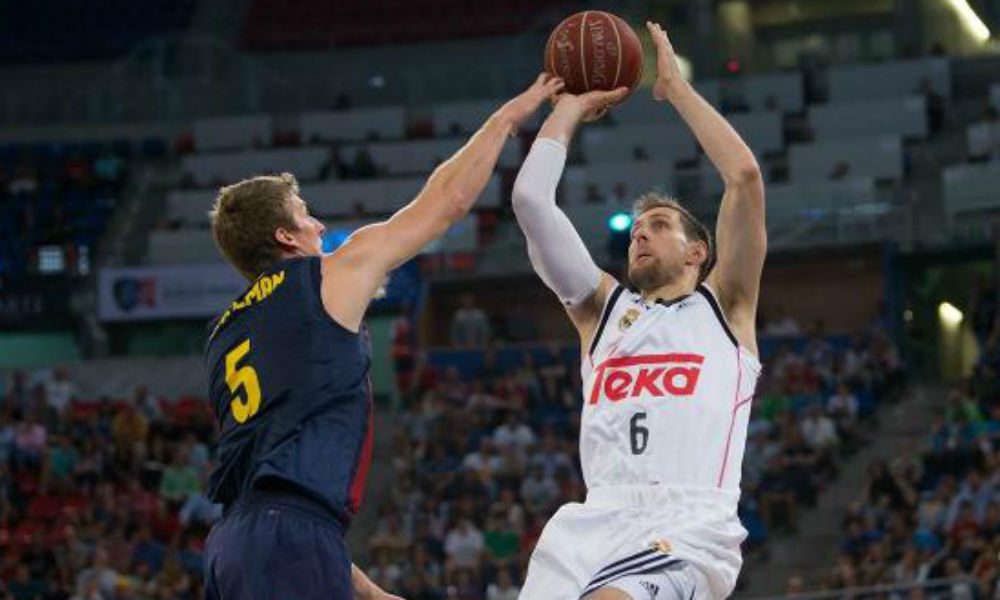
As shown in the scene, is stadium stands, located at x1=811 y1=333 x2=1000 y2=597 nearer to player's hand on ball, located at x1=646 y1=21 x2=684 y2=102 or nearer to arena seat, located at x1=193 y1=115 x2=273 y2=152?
player's hand on ball, located at x1=646 y1=21 x2=684 y2=102

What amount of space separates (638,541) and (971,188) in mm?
19581

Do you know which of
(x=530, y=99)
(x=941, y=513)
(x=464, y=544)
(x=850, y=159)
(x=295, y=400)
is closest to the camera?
(x=295, y=400)

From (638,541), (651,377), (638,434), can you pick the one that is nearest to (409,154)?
(651,377)

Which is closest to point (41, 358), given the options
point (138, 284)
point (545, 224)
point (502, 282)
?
point (138, 284)

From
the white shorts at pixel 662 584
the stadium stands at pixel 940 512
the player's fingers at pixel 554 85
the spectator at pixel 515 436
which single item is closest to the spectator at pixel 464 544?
the spectator at pixel 515 436

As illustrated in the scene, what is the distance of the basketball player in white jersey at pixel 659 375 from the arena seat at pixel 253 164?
938 inches

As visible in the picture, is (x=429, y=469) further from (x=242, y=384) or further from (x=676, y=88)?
(x=242, y=384)

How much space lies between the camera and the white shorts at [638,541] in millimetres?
6352

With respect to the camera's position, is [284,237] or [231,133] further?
[231,133]

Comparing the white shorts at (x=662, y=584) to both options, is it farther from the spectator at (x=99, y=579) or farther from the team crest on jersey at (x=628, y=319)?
the spectator at (x=99, y=579)

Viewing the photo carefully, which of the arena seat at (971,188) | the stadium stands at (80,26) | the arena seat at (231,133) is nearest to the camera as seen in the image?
the arena seat at (971,188)

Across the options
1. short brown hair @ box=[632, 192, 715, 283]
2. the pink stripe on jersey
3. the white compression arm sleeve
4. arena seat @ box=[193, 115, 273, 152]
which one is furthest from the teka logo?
arena seat @ box=[193, 115, 273, 152]

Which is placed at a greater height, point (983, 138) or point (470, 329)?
point (983, 138)

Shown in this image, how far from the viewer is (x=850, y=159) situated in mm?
27078
